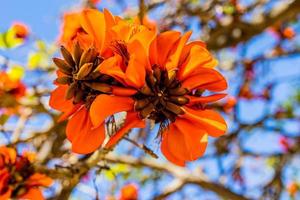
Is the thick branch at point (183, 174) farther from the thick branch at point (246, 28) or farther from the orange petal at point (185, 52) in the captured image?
the orange petal at point (185, 52)

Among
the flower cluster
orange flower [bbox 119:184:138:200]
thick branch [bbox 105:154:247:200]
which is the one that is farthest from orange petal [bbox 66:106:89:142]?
orange flower [bbox 119:184:138:200]

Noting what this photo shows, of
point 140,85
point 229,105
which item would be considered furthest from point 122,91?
point 229,105

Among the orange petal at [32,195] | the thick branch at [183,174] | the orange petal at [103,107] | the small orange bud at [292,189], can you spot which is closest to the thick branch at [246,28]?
the thick branch at [183,174]

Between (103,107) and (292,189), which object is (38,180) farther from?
(292,189)

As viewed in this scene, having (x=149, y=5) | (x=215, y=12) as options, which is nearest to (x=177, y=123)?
(x=149, y=5)

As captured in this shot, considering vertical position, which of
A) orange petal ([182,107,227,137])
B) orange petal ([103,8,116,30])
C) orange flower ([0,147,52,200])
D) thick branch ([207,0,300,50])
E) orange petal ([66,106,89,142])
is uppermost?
orange petal ([103,8,116,30])

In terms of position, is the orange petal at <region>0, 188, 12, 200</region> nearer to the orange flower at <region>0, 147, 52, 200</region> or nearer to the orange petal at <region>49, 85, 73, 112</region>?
the orange flower at <region>0, 147, 52, 200</region>
